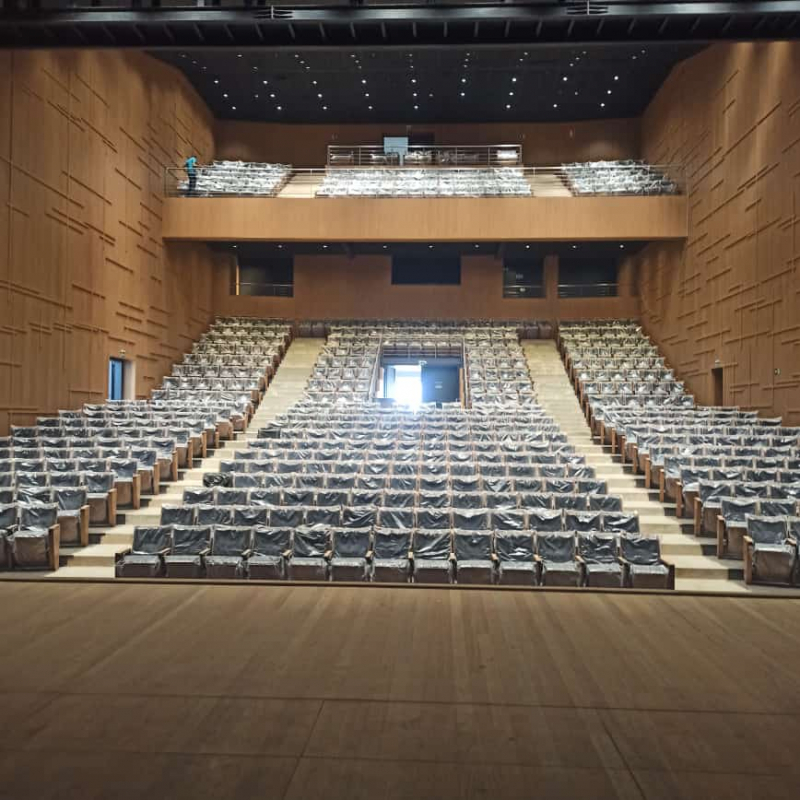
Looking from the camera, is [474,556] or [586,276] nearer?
[474,556]

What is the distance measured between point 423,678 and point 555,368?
8.83 metres

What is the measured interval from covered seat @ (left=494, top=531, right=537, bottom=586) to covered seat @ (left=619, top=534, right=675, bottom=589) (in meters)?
0.55

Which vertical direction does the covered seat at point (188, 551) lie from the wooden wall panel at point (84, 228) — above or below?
below

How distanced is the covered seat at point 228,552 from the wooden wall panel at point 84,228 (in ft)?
12.7

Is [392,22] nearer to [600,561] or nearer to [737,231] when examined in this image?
[600,561]

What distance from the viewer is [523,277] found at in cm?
1325

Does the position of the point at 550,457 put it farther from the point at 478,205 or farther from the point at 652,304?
the point at 652,304

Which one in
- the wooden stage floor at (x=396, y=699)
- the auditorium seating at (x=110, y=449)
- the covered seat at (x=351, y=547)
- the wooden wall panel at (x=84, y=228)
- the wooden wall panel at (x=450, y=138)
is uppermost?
the wooden wall panel at (x=450, y=138)

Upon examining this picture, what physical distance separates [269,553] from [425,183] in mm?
8322

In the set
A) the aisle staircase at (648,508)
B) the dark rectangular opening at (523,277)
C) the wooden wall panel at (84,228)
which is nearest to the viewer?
the aisle staircase at (648,508)

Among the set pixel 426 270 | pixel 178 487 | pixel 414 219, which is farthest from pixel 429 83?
pixel 178 487

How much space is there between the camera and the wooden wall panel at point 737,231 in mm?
7574

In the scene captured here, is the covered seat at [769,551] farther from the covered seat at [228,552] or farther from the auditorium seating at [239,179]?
the auditorium seating at [239,179]

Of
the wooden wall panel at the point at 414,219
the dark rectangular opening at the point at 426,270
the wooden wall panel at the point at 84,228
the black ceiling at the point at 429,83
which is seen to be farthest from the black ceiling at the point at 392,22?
the dark rectangular opening at the point at 426,270
